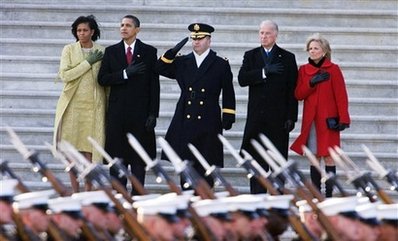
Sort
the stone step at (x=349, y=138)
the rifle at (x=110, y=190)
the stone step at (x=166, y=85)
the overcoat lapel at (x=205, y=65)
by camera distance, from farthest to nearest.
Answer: the stone step at (x=166, y=85), the stone step at (x=349, y=138), the overcoat lapel at (x=205, y=65), the rifle at (x=110, y=190)

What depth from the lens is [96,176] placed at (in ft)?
36.4

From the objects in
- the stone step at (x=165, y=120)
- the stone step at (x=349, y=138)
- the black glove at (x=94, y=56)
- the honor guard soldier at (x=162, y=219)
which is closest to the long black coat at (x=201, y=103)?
the black glove at (x=94, y=56)

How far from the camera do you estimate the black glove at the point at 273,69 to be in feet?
50.6

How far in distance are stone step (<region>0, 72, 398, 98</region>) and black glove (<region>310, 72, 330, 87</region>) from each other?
204 cm

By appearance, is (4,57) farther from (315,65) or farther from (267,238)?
(267,238)

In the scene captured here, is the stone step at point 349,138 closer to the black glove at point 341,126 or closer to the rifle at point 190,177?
the black glove at point 341,126

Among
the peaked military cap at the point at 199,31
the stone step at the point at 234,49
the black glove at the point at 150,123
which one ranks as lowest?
the black glove at the point at 150,123

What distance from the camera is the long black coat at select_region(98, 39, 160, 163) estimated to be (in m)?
15.4

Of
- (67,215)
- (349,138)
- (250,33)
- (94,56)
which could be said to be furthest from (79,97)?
(67,215)

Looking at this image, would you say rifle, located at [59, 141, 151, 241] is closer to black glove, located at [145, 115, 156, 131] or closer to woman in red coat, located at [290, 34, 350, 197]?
black glove, located at [145, 115, 156, 131]

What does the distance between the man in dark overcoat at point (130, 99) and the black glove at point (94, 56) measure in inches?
4.6

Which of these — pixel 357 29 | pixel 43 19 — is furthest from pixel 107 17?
pixel 357 29

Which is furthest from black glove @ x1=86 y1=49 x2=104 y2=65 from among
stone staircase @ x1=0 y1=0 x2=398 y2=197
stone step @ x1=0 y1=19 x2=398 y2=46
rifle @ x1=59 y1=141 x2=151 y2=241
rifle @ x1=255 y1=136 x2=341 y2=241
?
rifle @ x1=59 y1=141 x2=151 y2=241

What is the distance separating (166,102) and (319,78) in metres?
2.34
